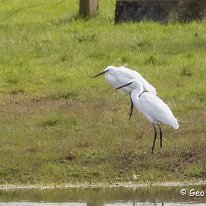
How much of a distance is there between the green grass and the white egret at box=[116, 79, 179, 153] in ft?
1.02

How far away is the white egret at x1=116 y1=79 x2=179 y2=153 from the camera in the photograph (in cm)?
1052

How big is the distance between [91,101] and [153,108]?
260 centimetres

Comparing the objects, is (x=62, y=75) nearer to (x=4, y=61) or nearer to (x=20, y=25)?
(x=4, y=61)

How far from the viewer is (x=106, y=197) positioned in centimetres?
941

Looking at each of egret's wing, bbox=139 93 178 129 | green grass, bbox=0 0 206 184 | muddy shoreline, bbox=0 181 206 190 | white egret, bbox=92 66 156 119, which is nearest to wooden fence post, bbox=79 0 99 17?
green grass, bbox=0 0 206 184

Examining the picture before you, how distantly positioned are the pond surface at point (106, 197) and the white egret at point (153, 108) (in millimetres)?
1032

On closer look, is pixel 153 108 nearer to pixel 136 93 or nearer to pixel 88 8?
pixel 136 93

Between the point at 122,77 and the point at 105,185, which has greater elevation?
the point at 122,77

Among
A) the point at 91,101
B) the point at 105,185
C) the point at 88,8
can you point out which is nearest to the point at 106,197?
the point at 105,185

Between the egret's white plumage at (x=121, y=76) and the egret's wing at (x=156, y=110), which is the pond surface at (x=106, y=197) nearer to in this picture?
the egret's wing at (x=156, y=110)

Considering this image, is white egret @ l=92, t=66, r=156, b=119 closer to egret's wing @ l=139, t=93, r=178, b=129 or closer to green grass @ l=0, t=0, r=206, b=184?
green grass @ l=0, t=0, r=206, b=184

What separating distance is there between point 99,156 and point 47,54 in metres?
5.70

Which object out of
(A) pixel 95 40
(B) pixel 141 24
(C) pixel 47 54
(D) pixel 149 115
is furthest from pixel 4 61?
(D) pixel 149 115

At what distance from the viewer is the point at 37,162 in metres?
10.5
